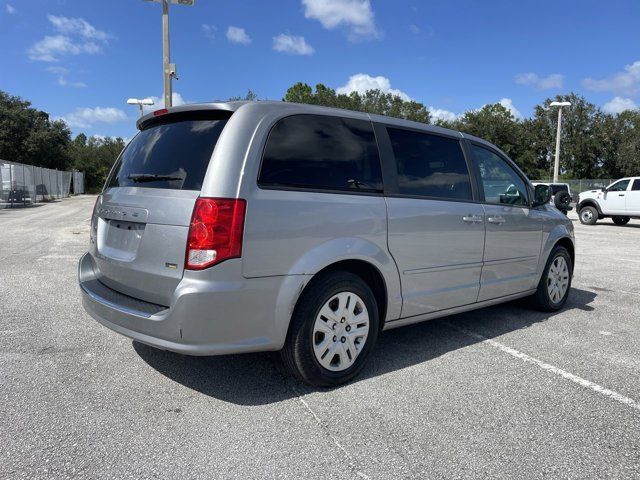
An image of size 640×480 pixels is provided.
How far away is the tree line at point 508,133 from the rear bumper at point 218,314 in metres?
41.0

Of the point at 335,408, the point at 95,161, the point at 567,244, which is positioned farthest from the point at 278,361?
the point at 95,161

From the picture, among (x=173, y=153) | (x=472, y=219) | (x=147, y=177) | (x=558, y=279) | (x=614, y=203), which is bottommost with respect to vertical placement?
(x=558, y=279)

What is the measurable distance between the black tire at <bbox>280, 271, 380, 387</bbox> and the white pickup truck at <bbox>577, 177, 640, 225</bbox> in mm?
19558

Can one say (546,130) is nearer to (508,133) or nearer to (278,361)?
(508,133)

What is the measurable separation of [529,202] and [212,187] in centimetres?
356

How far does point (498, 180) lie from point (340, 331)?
2.43 m

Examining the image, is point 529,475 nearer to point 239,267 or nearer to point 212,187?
point 239,267

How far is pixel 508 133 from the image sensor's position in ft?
180

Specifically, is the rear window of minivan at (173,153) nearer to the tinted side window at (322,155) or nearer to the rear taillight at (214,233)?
the rear taillight at (214,233)

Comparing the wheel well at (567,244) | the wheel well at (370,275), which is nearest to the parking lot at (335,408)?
the wheel well at (370,275)

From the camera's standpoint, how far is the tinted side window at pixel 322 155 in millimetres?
3100

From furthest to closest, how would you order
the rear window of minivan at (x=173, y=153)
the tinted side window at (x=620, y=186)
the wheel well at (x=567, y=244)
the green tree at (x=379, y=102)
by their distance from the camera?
1. the green tree at (x=379, y=102)
2. the tinted side window at (x=620, y=186)
3. the wheel well at (x=567, y=244)
4. the rear window of minivan at (x=173, y=153)

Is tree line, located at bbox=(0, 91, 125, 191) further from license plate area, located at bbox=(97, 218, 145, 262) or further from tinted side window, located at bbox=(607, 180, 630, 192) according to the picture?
license plate area, located at bbox=(97, 218, 145, 262)

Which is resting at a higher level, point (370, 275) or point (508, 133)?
point (508, 133)
